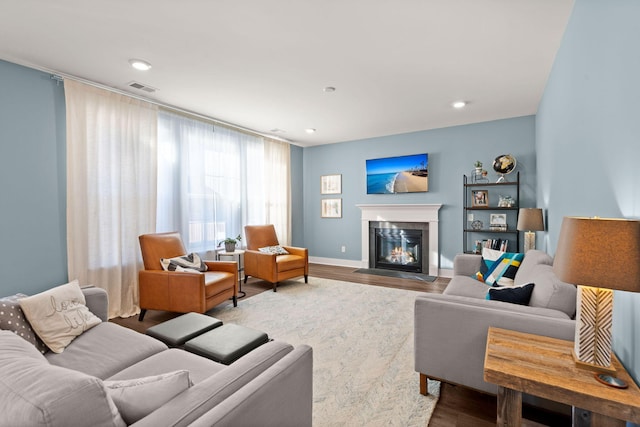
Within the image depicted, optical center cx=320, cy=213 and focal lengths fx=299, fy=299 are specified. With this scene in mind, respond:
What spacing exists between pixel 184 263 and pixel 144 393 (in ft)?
9.11

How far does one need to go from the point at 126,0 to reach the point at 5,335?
2.02 m

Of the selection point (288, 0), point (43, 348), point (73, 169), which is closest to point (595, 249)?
point (288, 0)

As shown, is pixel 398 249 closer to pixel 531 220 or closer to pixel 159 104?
pixel 531 220

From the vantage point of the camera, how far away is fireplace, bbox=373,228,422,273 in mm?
5402

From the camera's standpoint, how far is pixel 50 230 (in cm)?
297

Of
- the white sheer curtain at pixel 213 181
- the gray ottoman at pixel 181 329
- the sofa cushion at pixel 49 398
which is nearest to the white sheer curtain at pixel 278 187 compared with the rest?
the white sheer curtain at pixel 213 181

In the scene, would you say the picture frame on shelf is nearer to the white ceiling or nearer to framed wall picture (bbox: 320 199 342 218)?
the white ceiling

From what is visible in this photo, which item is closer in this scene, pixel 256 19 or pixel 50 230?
pixel 256 19

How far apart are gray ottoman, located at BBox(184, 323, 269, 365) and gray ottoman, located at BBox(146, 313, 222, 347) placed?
7 cm

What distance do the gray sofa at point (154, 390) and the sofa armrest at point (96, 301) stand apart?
48 centimetres

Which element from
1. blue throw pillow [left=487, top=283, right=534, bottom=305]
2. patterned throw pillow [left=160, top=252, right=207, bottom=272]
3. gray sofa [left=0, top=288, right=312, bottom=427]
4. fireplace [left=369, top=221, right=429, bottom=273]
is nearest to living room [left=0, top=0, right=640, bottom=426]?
fireplace [left=369, top=221, right=429, bottom=273]

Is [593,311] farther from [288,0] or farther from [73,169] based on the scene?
[73,169]

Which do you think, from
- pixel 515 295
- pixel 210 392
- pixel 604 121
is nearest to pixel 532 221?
pixel 515 295

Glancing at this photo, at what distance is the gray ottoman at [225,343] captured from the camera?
170cm
